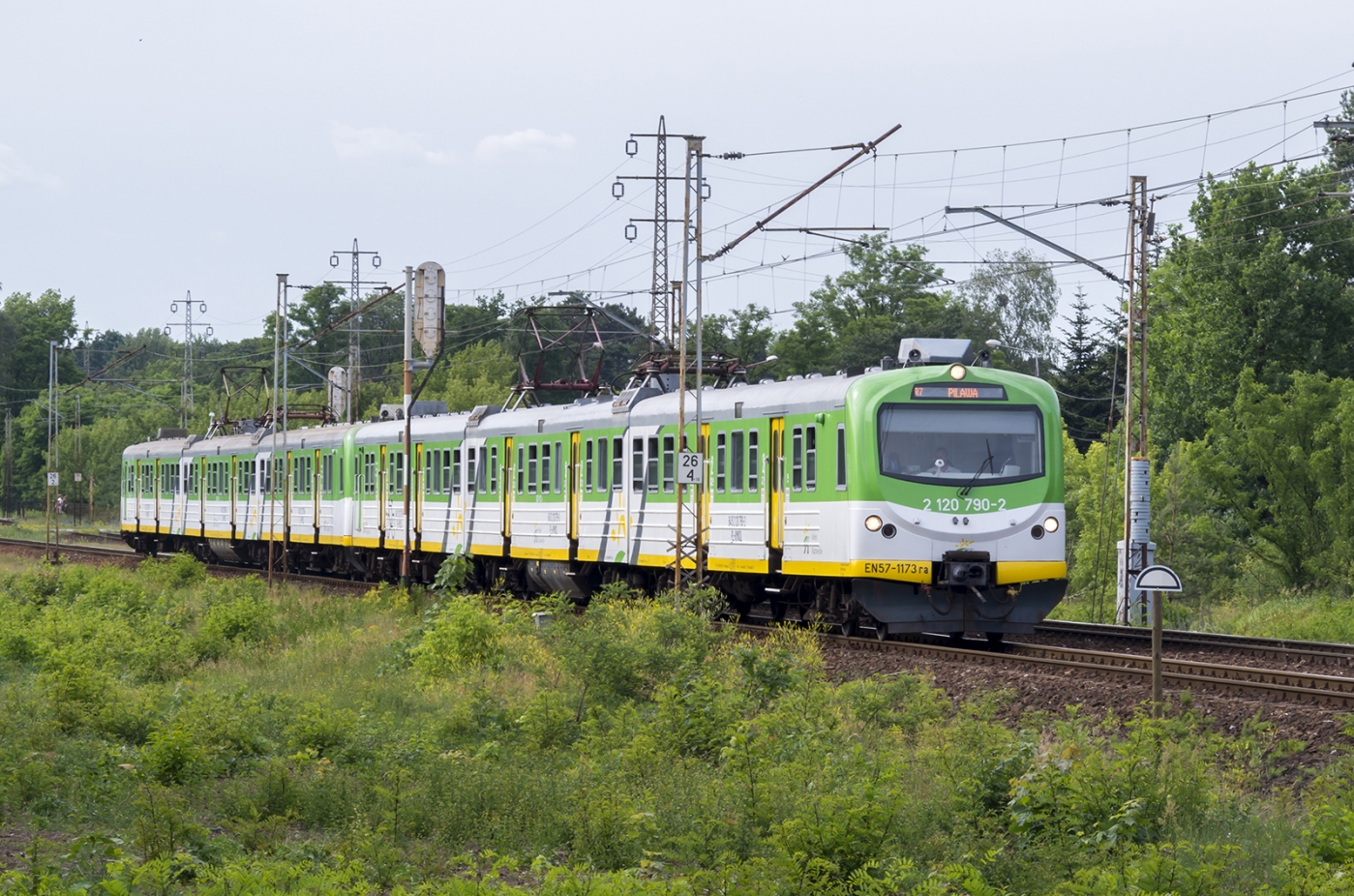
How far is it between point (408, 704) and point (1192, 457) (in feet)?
77.4

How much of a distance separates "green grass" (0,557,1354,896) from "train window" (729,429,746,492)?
4774 millimetres

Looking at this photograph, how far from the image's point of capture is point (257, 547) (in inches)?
1804

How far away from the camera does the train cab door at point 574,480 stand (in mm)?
28125

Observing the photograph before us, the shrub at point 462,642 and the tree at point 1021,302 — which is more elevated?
the tree at point 1021,302

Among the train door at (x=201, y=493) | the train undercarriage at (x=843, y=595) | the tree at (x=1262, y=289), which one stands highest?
the tree at (x=1262, y=289)

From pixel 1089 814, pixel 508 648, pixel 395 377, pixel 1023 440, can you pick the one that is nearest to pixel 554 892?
pixel 1089 814

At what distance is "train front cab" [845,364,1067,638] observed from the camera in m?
20.0

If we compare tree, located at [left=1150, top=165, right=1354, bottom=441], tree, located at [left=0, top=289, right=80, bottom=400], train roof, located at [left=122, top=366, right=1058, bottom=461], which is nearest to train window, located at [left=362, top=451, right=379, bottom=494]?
train roof, located at [left=122, top=366, right=1058, bottom=461]

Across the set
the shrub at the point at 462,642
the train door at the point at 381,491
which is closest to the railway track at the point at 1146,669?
the shrub at the point at 462,642

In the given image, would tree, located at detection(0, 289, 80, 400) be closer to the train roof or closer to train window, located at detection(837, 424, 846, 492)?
the train roof

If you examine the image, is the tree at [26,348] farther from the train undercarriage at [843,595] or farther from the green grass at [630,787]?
the green grass at [630,787]

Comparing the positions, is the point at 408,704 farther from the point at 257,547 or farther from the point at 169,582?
the point at 257,547

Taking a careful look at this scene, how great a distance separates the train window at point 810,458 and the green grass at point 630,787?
10.4ft

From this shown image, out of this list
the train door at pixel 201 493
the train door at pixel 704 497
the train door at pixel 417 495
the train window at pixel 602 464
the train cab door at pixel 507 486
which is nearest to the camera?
the train door at pixel 704 497
